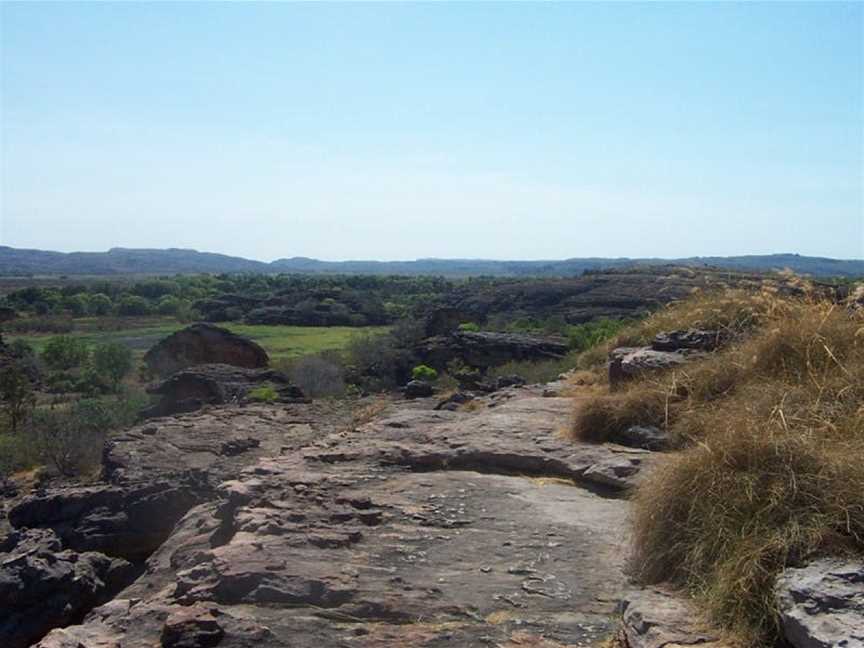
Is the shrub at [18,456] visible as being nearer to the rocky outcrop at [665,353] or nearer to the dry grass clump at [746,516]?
the rocky outcrop at [665,353]

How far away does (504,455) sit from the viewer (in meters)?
7.97

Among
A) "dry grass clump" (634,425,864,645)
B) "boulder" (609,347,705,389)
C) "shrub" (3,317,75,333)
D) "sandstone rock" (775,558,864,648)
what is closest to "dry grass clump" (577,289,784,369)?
"boulder" (609,347,705,389)

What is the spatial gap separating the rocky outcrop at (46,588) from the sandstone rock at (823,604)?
6090mm

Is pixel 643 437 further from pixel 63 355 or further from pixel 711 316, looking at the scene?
pixel 63 355

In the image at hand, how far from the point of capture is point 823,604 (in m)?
3.64

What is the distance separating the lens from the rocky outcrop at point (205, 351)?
29.4 metres

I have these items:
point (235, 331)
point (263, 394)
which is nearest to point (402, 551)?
point (263, 394)

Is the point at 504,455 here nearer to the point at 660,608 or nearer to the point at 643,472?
the point at 643,472

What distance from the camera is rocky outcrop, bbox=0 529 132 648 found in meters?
7.41

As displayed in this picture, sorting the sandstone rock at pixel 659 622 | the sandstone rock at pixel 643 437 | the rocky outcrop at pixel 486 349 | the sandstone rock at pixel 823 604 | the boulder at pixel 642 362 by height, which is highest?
the boulder at pixel 642 362

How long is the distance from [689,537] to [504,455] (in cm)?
326

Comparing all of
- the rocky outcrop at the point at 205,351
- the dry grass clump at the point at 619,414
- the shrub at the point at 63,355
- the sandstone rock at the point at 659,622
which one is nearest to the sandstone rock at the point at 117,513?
the dry grass clump at the point at 619,414

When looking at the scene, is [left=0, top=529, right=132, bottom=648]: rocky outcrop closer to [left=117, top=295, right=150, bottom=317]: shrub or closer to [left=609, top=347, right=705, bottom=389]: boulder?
[left=609, top=347, right=705, bottom=389]: boulder

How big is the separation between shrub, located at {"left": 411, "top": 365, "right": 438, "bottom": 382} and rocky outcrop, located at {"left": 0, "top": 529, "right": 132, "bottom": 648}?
52.4ft
